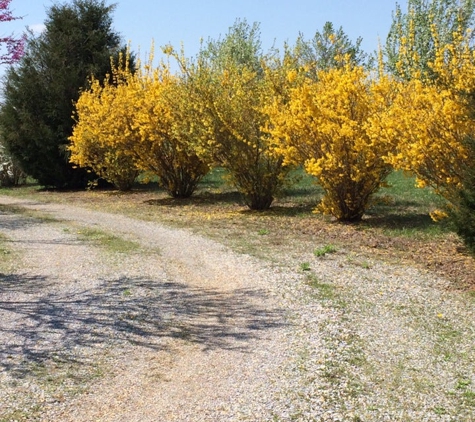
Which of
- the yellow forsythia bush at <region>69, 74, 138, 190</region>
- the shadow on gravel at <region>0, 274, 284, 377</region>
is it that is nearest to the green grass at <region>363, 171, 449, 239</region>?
the shadow on gravel at <region>0, 274, 284, 377</region>

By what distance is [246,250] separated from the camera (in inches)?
348

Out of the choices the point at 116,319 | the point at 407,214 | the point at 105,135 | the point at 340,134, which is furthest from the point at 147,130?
the point at 116,319

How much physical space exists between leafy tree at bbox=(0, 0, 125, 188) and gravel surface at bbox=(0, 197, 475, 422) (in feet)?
39.6

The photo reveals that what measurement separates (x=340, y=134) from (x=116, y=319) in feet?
18.8

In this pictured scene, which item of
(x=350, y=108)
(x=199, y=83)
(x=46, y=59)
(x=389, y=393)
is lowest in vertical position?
(x=389, y=393)

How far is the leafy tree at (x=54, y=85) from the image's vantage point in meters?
19.7

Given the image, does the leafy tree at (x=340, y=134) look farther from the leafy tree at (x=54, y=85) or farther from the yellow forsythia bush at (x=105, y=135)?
the leafy tree at (x=54, y=85)

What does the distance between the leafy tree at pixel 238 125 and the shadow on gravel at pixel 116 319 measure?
5.65 m

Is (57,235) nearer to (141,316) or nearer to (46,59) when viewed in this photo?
(141,316)

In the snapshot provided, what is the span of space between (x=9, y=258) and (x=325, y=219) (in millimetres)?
5831

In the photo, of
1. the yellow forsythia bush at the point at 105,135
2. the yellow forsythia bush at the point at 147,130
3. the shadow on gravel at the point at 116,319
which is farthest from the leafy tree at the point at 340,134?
the yellow forsythia bush at the point at 105,135

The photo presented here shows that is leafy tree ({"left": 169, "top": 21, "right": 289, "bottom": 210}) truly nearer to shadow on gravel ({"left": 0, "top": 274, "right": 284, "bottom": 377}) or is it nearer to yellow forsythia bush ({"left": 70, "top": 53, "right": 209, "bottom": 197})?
yellow forsythia bush ({"left": 70, "top": 53, "right": 209, "bottom": 197})

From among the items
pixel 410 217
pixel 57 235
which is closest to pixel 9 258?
pixel 57 235

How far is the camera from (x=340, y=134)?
10094 mm
